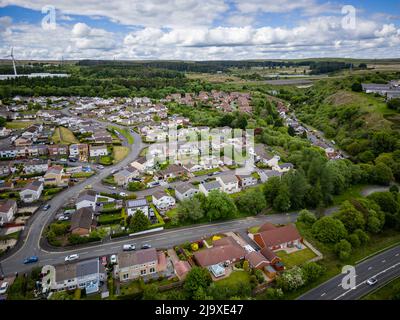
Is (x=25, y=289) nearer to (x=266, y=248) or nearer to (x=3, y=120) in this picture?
(x=266, y=248)

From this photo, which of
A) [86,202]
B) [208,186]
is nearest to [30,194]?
[86,202]

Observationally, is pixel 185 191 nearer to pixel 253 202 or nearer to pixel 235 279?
pixel 253 202

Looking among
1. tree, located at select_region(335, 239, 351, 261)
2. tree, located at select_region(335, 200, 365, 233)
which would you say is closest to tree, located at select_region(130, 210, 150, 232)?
tree, located at select_region(335, 239, 351, 261)

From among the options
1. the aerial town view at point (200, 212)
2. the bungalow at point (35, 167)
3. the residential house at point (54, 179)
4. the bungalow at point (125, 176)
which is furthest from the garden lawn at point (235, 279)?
the bungalow at point (35, 167)

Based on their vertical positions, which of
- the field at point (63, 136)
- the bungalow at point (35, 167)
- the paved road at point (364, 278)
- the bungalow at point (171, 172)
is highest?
the field at point (63, 136)

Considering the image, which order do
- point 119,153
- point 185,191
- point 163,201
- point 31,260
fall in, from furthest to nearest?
1. point 119,153
2. point 185,191
3. point 163,201
4. point 31,260

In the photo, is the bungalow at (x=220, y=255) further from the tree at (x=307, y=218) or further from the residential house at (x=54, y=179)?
the residential house at (x=54, y=179)
